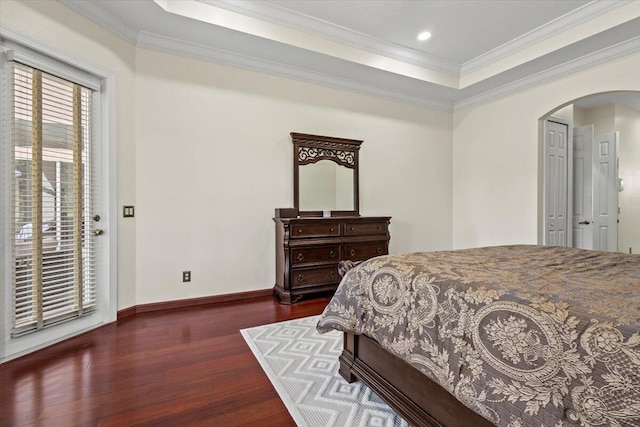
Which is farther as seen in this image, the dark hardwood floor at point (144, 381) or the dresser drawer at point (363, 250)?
the dresser drawer at point (363, 250)

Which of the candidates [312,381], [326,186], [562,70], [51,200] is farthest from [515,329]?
[562,70]

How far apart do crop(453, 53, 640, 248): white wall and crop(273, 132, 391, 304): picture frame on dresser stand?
6.19 feet

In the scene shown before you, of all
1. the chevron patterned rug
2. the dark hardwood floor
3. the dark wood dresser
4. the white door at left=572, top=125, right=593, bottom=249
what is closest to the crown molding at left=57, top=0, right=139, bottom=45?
the dark wood dresser

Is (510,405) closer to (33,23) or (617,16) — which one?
(33,23)

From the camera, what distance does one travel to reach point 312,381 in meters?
1.86

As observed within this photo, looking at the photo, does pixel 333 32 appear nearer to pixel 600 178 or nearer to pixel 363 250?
pixel 363 250

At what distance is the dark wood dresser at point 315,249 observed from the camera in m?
3.46

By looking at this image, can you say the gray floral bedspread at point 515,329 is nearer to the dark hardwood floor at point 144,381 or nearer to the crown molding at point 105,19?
the dark hardwood floor at point 144,381

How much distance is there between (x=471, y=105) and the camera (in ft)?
16.4

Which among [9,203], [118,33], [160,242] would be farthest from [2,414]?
[118,33]

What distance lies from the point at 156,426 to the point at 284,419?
62cm

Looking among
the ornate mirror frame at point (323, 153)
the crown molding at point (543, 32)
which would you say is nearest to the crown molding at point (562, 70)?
the crown molding at point (543, 32)

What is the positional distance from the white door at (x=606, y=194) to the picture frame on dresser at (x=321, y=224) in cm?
372

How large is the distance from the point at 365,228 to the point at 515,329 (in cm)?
298
